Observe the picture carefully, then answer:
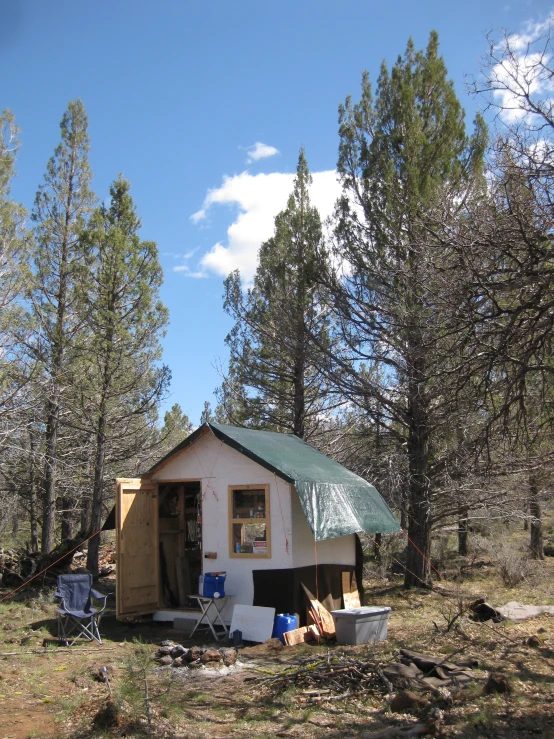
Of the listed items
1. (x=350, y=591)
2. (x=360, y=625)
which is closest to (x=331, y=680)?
(x=360, y=625)

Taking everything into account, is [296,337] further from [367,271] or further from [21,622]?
[21,622]

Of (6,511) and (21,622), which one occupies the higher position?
(6,511)

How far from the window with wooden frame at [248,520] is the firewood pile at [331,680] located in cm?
311

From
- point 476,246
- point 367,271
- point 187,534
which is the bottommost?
point 187,534

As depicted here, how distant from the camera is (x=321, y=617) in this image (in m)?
9.10

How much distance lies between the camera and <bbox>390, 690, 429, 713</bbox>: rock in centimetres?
523

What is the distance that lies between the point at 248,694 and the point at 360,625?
7.89ft

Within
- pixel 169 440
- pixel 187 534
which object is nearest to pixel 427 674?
pixel 187 534

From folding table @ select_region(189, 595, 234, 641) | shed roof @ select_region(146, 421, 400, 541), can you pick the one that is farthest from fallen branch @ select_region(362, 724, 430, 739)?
folding table @ select_region(189, 595, 234, 641)

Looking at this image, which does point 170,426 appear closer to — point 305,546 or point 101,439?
point 101,439

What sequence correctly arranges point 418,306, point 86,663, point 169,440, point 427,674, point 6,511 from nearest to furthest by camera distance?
1. point 427,674
2. point 86,663
3. point 418,306
4. point 169,440
5. point 6,511

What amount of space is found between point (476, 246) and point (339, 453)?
31.6 feet

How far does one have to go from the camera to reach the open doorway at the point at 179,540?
36.3 feet

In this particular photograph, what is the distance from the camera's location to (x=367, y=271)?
12.6 m
